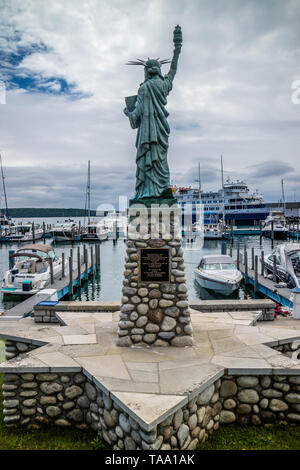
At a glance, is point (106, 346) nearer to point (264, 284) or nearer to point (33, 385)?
point (33, 385)

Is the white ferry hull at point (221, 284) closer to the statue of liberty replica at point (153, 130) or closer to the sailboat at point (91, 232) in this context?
the statue of liberty replica at point (153, 130)

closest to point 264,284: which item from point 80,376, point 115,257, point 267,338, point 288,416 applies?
point 267,338

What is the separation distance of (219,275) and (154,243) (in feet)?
43.1

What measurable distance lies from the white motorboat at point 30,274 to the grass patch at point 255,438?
1532cm

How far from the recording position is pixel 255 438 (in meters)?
4.68

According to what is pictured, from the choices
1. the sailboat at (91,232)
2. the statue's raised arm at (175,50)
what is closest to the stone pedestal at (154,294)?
the statue's raised arm at (175,50)

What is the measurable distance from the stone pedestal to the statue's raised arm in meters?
3.19

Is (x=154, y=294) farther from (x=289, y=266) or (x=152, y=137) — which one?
(x=289, y=266)

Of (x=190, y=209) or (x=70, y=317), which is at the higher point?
(x=190, y=209)

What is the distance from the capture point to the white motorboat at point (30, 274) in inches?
724

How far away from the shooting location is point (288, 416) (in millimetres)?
5043
